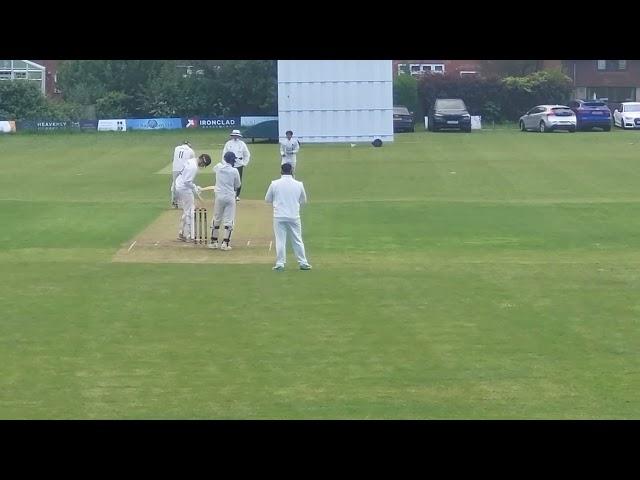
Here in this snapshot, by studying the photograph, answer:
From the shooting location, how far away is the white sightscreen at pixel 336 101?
1747 inches

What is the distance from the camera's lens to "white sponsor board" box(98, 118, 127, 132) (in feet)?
194

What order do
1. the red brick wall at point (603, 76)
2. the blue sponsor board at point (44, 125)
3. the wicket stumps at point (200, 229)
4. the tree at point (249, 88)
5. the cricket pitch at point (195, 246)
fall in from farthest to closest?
the red brick wall at point (603, 76) < the tree at point (249, 88) < the blue sponsor board at point (44, 125) < the wicket stumps at point (200, 229) < the cricket pitch at point (195, 246)

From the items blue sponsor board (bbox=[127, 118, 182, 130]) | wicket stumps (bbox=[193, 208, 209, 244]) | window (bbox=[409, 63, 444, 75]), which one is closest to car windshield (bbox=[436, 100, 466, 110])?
blue sponsor board (bbox=[127, 118, 182, 130])

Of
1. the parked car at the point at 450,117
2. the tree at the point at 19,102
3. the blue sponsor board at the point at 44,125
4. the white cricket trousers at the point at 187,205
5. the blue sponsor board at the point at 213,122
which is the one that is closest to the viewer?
the white cricket trousers at the point at 187,205

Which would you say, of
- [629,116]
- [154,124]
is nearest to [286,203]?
[629,116]

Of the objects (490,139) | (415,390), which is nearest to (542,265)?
(415,390)

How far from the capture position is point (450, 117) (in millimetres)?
54656

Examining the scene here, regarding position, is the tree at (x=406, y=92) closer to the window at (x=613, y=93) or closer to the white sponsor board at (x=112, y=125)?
the window at (x=613, y=93)

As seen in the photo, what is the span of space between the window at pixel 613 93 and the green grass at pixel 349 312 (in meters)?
39.2

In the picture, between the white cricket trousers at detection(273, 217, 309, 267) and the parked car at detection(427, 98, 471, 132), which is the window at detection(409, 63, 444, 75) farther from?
the white cricket trousers at detection(273, 217, 309, 267)

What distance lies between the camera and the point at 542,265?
64.5 feet

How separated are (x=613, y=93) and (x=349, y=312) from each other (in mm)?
57662

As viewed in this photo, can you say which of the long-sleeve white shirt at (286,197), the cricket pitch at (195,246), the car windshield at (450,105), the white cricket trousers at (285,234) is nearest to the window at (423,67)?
the car windshield at (450,105)
